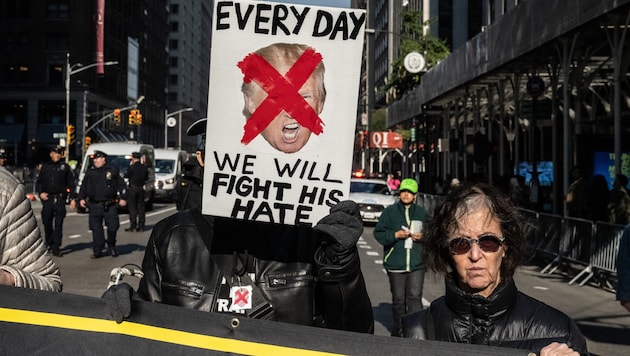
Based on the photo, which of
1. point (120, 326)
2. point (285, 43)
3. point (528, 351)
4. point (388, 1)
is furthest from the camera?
point (388, 1)

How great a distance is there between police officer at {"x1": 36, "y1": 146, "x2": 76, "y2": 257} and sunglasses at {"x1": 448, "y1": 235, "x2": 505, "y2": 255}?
548 inches

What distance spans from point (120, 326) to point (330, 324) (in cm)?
84

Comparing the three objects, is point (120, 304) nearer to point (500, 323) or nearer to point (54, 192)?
point (500, 323)

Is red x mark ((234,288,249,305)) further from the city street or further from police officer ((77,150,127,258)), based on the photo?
police officer ((77,150,127,258))

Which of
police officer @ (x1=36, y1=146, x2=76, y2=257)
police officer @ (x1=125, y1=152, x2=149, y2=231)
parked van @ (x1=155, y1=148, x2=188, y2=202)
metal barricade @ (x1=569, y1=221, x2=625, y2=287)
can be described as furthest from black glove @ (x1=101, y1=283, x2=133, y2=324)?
parked van @ (x1=155, y1=148, x2=188, y2=202)

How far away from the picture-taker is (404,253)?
9398 mm

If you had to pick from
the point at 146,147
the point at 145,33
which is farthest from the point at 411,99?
the point at 145,33

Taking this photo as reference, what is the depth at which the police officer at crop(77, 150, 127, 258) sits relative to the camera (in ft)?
52.7

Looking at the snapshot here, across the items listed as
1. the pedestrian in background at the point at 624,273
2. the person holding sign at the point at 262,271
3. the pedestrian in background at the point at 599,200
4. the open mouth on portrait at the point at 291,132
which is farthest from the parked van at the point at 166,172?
the open mouth on portrait at the point at 291,132

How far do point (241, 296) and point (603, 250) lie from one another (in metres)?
11.8

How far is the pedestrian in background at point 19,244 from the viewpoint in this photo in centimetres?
316

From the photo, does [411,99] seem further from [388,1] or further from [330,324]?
[388,1]

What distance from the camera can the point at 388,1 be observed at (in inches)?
3888

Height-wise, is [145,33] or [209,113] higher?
[145,33]
